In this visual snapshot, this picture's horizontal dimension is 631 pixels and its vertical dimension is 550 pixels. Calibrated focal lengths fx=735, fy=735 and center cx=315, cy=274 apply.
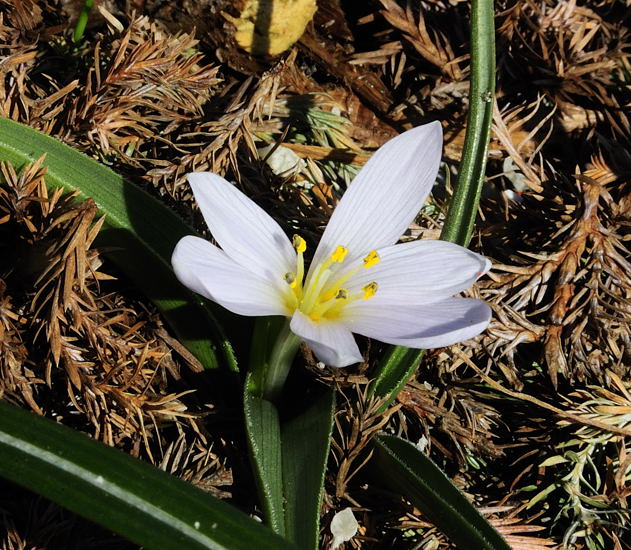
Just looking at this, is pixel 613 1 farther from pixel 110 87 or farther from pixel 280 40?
pixel 110 87

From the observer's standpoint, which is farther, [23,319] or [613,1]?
[613,1]

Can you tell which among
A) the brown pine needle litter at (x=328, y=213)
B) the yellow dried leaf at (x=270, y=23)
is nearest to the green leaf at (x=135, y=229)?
the brown pine needle litter at (x=328, y=213)

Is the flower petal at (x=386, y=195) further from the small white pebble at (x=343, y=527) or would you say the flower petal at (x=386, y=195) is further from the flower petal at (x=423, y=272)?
the small white pebble at (x=343, y=527)

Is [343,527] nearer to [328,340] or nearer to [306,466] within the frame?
[306,466]

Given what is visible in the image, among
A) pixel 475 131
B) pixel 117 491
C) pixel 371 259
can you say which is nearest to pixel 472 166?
pixel 475 131

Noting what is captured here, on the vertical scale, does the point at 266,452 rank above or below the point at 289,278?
below

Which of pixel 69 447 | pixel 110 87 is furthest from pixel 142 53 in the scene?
pixel 69 447
